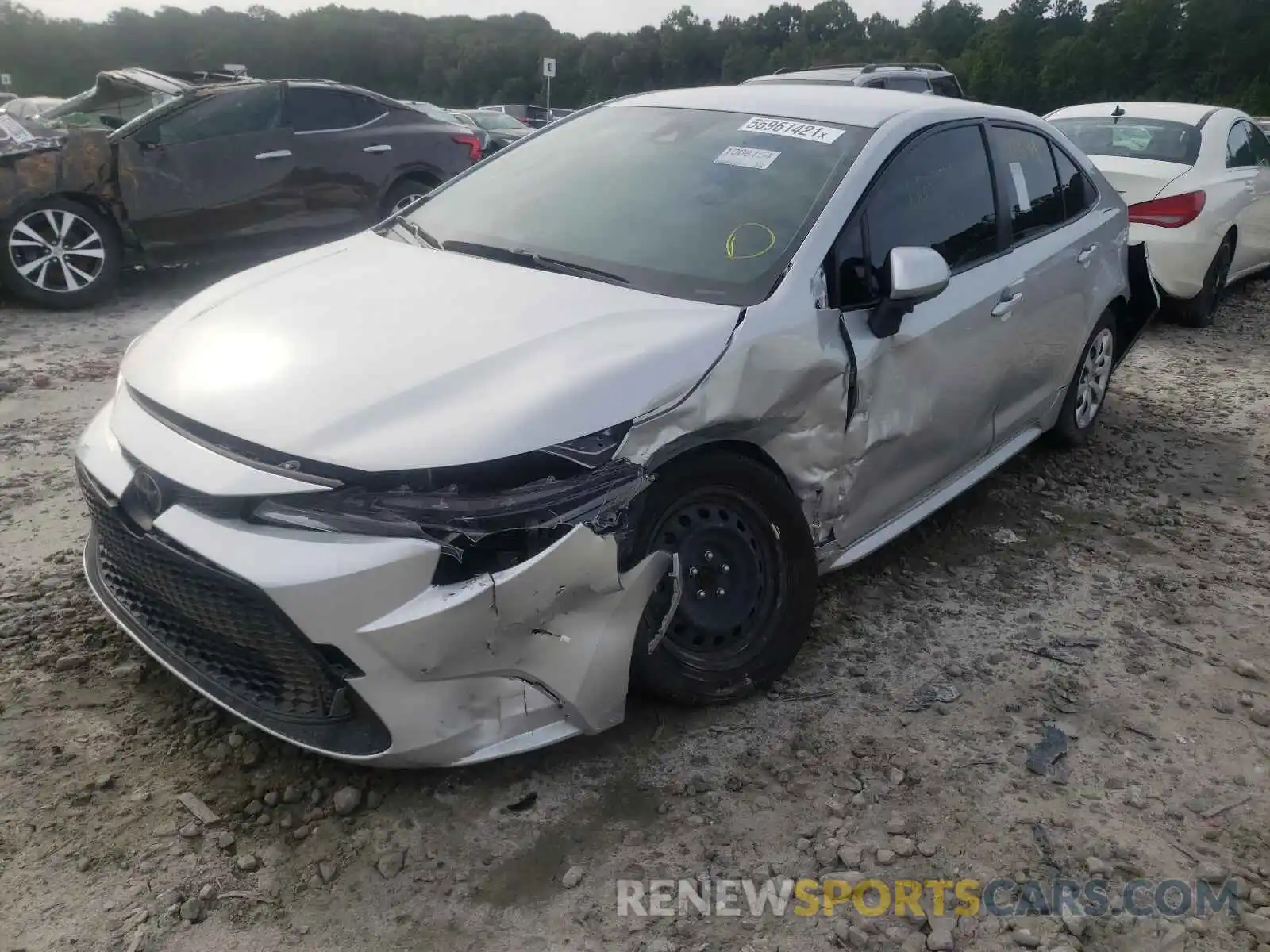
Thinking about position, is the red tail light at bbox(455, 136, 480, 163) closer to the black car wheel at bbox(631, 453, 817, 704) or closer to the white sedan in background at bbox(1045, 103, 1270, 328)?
the white sedan in background at bbox(1045, 103, 1270, 328)

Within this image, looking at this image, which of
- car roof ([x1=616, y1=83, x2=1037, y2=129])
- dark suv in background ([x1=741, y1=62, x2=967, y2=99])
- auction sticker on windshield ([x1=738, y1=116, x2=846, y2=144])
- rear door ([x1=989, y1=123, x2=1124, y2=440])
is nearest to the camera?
auction sticker on windshield ([x1=738, y1=116, x2=846, y2=144])

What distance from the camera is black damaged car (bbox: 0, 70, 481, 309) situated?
6484mm

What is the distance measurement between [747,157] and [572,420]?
1409 millimetres

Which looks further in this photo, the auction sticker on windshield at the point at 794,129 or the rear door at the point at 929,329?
the auction sticker on windshield at the point at 794,129

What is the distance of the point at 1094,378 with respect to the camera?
4875 mm

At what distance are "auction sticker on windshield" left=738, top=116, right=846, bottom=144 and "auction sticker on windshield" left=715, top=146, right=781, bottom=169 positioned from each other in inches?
4.6

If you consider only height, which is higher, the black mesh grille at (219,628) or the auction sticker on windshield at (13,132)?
the auction sticker on windshield at (13,132)

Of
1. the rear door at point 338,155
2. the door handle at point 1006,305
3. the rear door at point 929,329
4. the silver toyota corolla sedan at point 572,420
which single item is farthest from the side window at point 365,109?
the door handle at point 1006,305

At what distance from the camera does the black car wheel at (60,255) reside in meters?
6.45

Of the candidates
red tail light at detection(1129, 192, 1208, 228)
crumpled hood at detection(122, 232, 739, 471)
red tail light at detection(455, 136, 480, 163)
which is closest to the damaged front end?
red tail light at detection(455, 136, 480, 163)

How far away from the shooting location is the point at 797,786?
2533mm

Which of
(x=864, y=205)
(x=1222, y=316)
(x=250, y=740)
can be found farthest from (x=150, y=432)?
(x=1222, y=316)

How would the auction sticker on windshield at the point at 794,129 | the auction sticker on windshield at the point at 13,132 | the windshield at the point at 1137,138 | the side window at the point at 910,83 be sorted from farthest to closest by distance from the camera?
the side window at the point at 910,83 < the windshield at the point at 1137,138 < the auction sticker on windshield at the point at 13,132 < the auction sticker on windshield at the point at 794,129

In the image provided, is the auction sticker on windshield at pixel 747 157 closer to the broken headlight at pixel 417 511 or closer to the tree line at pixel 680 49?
the broken headlight at pixel 417 511
